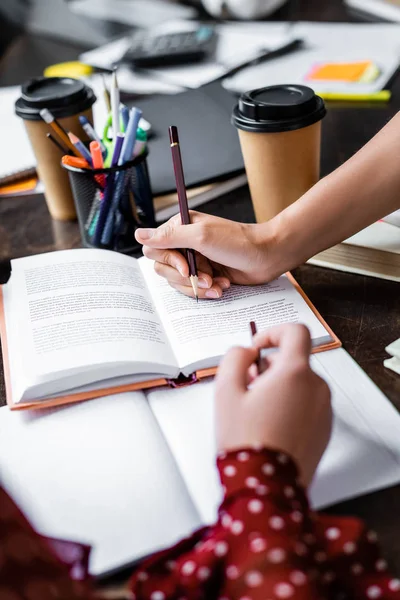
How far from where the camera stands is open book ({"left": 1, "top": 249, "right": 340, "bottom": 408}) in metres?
0.71

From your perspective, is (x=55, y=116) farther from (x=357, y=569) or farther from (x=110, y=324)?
Answer: (x=357, y=569)

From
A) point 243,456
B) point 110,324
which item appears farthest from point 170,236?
point 243,456

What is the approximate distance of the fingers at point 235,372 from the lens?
1.95 feet

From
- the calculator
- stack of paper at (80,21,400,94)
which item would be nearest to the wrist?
stack of paper at (80,21,400,94)

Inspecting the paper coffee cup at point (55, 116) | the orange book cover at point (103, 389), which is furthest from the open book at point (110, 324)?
the paper coffee cup at point (55, 116)

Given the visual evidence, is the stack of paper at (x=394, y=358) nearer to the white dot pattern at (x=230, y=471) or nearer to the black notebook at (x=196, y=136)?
the white dot pattern at (x=230, y=471)

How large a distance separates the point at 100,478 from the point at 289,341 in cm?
21

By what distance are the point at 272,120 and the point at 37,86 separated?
0.41 metres

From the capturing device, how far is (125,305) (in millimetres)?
796

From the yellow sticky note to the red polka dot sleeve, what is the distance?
3.50 feet

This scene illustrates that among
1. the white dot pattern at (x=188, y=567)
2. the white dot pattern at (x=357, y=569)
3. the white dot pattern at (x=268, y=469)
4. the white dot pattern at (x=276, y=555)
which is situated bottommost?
the white dot pattern at (x=357, y=569)

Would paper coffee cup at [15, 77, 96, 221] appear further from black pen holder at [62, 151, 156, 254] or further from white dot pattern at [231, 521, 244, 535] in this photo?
white dot pattern at [231, 521, 244, 535]

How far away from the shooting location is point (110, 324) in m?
0.76

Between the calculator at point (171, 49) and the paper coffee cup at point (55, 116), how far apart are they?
1.72 feet
